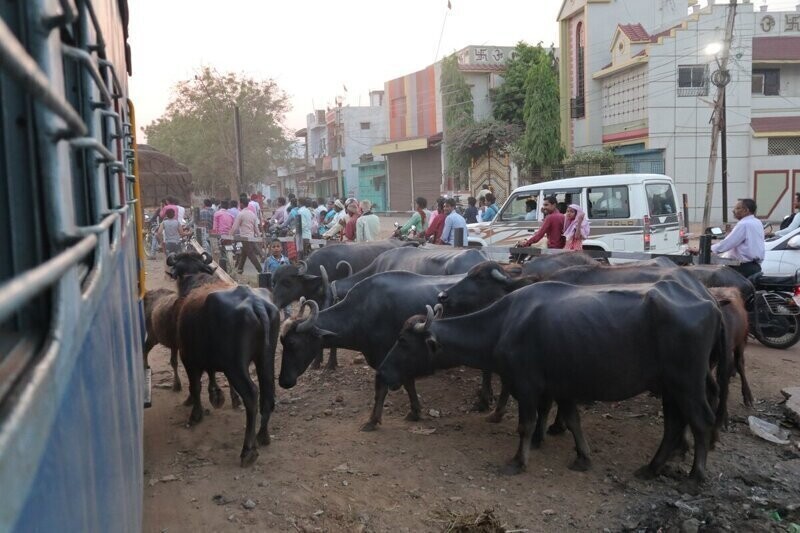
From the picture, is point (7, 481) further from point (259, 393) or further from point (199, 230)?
point (199, 230)

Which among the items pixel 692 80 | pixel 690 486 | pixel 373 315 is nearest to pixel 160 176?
pixel 373 315

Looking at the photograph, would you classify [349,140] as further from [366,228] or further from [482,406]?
[482,406]

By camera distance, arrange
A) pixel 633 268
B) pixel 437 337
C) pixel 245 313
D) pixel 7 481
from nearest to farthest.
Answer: pixel 7 481
pixel 245 313
pixel 437 337
pixel 633 268

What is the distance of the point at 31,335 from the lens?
4.31 feet

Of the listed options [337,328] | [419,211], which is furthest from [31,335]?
[419,211]

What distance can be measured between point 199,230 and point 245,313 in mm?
14626

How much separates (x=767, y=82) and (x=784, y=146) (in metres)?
3.15

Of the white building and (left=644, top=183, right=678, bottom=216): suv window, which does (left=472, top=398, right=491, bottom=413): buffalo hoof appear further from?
the white building

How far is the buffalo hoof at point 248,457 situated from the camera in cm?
600

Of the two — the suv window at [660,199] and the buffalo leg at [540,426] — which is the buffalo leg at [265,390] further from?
the suv window at [660,199]

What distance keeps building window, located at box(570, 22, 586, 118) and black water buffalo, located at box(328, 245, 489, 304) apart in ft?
79.6

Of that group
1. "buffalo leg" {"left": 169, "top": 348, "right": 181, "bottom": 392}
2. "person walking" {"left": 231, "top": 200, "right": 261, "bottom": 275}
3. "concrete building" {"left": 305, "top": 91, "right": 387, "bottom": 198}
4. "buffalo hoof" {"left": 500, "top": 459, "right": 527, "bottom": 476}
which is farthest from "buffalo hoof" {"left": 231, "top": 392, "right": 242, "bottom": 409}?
"concrete building" {"left": 305, "top": 91, "right": 387, "bottom": 198}

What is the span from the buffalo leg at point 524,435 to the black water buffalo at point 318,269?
4247mm

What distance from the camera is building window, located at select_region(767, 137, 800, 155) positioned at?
28297 millimetres
